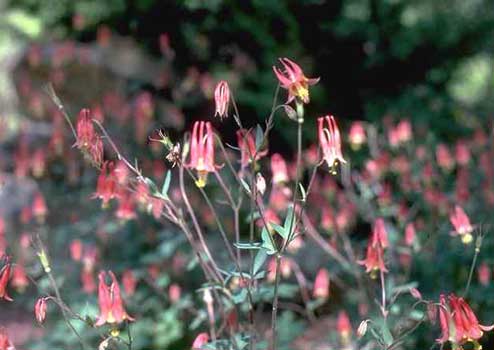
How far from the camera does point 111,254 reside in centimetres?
549

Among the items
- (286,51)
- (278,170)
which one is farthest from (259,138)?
(286,51)

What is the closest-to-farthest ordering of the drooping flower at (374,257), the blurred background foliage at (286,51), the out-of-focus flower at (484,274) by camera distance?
the drooping flower at (374,257) → the out-of-focus flower at (484,274) → the blurred background foliage at (286,51)

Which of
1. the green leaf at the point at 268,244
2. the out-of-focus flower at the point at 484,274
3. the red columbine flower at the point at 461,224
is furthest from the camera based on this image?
the out-of-focus flower at the point at 484,274

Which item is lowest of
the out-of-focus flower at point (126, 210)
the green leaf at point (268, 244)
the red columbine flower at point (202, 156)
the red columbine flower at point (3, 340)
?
the out-of-focus flower at point (126, 210)

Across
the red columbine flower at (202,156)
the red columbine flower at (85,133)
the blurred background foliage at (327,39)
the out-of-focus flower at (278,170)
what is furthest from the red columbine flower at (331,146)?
the blurred background foliage at (327,39)

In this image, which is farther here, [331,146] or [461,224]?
[461,224]

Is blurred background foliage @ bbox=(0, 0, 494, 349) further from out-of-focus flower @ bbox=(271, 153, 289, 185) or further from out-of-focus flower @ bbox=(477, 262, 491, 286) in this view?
out-of-focus flower @ bbox=(271, 153, 289, 185)

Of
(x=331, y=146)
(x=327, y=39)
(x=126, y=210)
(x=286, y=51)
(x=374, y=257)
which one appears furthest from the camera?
(x=327, y=39)

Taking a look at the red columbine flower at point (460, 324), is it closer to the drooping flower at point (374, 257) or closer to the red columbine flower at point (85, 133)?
the drooping flower at point (374, 257)

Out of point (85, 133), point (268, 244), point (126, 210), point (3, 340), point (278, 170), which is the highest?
point (85, 133)

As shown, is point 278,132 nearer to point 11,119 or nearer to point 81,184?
point 81,184

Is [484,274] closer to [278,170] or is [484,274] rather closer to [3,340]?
[278,170]

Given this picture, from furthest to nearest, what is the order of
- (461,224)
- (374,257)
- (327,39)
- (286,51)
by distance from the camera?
1. (327,39)
2. (286,51)
3. (461,224)
4. (374,257)

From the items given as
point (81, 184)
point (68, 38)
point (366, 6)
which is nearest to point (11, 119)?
point (68, 38)
